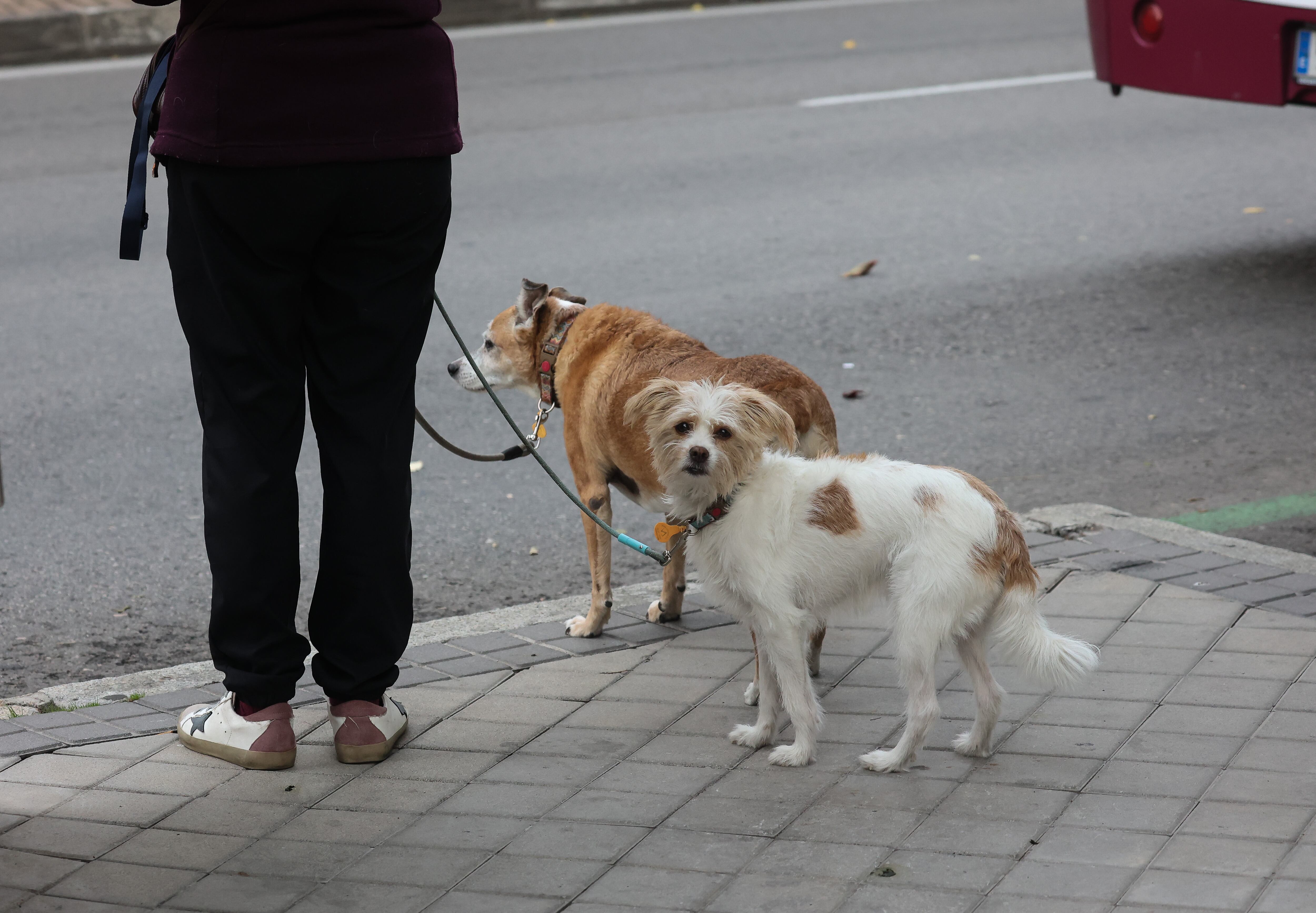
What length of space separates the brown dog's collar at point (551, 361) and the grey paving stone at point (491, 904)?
75.2 inches

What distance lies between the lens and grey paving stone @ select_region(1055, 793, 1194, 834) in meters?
3.22

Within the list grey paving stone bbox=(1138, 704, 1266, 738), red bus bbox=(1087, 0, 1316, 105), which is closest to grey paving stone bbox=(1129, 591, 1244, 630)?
grey paving stone bbox=(1138, 704, 1266, 738)

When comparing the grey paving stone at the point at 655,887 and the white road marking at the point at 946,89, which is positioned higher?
the white road marking at the point at 946,89

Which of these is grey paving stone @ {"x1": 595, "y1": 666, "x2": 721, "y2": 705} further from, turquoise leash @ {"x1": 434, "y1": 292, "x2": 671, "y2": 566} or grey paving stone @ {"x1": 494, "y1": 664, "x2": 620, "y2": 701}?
turquoise leash @ {"x1": 434, "y1": 292, "x2": 671, "y2": 566}

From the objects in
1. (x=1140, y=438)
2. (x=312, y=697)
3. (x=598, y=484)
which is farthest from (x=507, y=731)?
(x=1140, y=438)

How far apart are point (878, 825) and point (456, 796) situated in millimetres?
977

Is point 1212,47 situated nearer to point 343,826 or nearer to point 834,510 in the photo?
point 834,510

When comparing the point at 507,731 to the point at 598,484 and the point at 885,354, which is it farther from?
the point at 885,354

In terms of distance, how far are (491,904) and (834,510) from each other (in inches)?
48.3

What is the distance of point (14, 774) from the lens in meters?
3.61

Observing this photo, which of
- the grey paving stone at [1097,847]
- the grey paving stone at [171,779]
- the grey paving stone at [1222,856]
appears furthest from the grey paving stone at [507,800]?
the grey paving stone at [1222,856]

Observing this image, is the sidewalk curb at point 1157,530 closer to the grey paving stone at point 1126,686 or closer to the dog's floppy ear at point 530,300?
the grey paving stone at point 1126,686

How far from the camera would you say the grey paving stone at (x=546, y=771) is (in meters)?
3.56

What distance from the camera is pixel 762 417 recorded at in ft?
11.7
